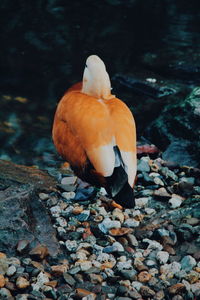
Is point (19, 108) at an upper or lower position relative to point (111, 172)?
lower

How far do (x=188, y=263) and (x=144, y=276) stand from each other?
345 mm

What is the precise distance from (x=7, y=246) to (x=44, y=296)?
1.65 feet

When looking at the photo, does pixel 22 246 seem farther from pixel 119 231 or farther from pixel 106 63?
pixel 106 63

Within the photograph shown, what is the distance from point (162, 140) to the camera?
19.6 feet

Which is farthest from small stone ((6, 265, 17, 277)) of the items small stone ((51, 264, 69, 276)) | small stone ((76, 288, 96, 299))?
small stone ((76, 288, 96, 299))

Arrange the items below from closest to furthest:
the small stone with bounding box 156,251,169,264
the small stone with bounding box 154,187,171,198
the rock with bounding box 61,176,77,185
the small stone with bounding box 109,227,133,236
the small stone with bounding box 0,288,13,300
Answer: the small stone with bounding box 0,288,13,300
the small stone with bounding box 156,251,169,264
the small stone with bounding box 109,227,133,236
the small stone with bounding box 154,187,171,198
the rock with bounding box 61,176,77,185

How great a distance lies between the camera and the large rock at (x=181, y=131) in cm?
546

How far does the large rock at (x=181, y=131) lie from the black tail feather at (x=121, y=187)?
6.76 ft

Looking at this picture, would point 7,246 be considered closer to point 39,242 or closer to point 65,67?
point 39,242

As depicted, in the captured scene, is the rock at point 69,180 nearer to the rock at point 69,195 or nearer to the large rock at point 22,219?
the rock at point 69,195

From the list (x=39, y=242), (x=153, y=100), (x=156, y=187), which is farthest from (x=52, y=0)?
(x=39, y=242)

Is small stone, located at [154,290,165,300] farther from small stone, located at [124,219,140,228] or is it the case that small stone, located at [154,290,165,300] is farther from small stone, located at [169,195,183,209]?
small stone, located at [169,195,183,209]

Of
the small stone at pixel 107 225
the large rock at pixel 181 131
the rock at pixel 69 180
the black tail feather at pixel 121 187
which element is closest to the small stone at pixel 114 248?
the small stone at pixel 107 225

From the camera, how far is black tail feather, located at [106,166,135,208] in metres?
3.37
